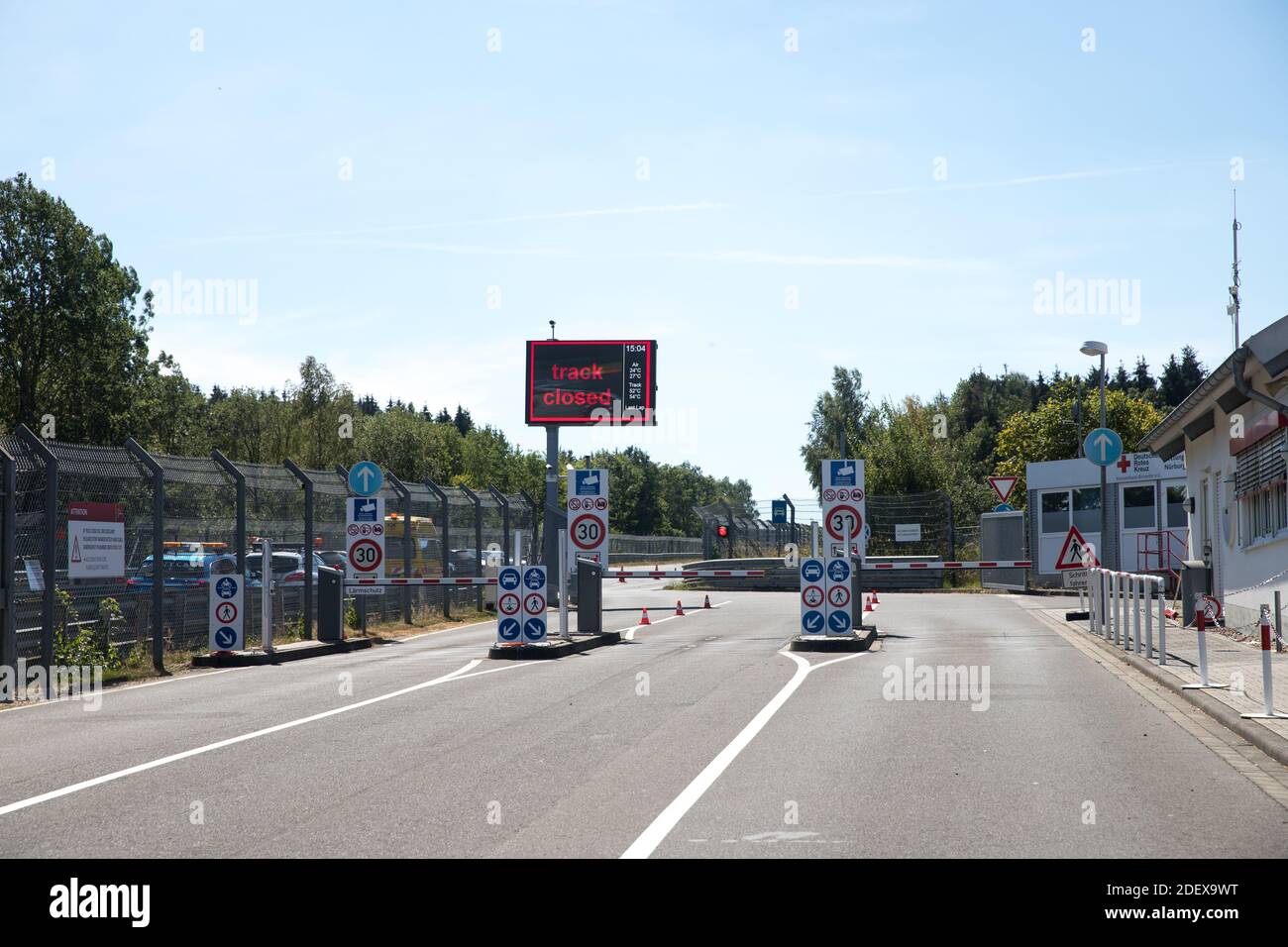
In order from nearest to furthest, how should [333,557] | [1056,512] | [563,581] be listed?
[563,581]
[333,557]
[1056,512]

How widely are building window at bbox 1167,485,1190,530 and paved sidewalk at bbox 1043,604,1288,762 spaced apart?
1533 centimetres

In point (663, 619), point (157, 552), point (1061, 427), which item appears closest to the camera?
point (157, 552)

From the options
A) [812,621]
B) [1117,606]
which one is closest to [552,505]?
[812,621]

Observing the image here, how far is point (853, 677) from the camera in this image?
1472 cm

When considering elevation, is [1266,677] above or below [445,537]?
below

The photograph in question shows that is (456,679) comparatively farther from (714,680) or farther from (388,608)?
(388,608)

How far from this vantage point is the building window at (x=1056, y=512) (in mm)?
36122

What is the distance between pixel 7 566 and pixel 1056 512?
28.4 meters

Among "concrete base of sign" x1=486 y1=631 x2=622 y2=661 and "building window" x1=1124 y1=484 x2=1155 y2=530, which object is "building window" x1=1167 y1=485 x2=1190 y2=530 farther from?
"concrete base of sign" x1=486 y1=631 x2=622 y2=661

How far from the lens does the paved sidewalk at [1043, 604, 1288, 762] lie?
11.1 metres

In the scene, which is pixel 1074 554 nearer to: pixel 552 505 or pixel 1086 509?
pixel 1086 509

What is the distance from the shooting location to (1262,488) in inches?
747

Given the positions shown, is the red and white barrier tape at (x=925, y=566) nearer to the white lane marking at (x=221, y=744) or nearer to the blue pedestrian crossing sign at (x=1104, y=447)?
the blue pedestrian crossing sign at (x=1104, y=447)
